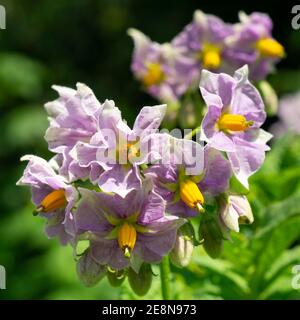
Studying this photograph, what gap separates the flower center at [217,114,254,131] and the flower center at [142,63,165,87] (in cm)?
105

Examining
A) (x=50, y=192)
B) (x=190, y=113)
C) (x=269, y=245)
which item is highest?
(x=50, y=192)

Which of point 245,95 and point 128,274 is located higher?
point 245,95

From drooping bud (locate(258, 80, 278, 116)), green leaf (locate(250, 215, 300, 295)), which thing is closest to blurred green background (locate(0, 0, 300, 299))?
green leaf (locate(250, 215, 300, 295))

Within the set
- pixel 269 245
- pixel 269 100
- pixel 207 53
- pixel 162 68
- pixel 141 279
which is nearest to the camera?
pixel 141 279

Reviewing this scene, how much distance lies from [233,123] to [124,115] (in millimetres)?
4267

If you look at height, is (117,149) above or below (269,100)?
above

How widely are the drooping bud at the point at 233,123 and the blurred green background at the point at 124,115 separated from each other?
0.35 meters

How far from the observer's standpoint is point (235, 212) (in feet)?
5.80

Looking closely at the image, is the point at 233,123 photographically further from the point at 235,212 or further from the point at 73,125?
the point at 73,125

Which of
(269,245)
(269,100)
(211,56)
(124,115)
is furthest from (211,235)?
(124,115)
